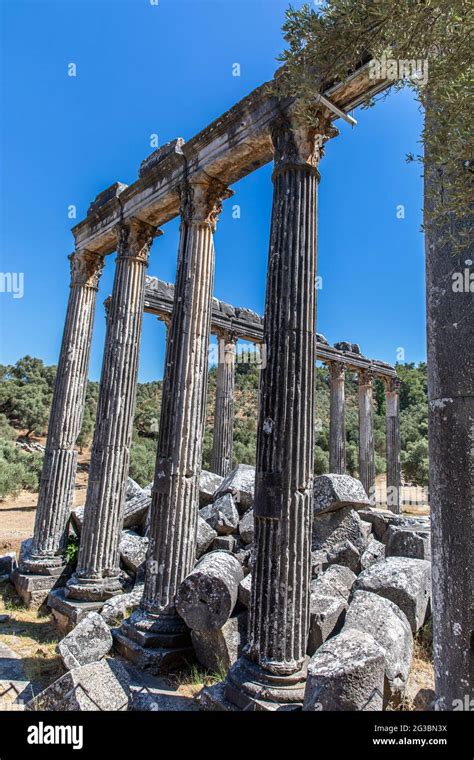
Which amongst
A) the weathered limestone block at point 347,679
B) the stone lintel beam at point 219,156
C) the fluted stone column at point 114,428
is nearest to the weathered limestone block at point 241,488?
the fluted stone column at point 114,428

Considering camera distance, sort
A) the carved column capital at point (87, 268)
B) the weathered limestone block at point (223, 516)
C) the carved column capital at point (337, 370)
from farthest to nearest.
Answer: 1. the carved column capital at point (337, 370)
2. the carved column capital at point (87, 268)
3. the weathered limestone block at point (223, 516)

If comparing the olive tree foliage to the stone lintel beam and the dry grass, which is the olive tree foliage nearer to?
the stone lintel beam

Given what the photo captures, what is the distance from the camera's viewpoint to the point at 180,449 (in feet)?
24.6

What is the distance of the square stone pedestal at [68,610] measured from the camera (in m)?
8.25

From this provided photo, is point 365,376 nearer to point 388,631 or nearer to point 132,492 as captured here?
point 132,492

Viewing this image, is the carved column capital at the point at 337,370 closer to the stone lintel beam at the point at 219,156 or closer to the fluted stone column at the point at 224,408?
the fluted stone column at the point at 224,408

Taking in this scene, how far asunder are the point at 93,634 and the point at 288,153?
724cm

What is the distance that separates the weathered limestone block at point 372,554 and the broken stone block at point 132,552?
14.5ft

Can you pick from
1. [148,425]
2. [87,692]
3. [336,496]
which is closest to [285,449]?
[87,692]

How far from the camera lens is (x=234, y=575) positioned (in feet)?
20.9

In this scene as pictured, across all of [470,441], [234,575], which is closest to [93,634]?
[234,575]

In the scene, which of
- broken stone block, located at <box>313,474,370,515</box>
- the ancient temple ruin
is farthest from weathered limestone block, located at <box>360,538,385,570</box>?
the ancient temple ruin
